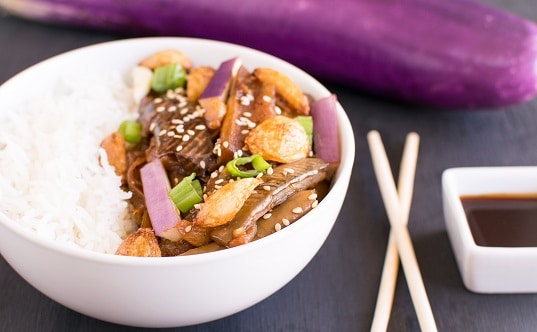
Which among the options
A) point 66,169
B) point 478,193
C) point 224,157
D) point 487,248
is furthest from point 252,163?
point 478,193

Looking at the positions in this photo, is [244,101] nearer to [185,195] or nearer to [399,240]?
[185,195]

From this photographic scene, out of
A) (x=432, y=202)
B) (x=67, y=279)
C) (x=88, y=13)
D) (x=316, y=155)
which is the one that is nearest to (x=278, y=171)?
(x=316, y=155)

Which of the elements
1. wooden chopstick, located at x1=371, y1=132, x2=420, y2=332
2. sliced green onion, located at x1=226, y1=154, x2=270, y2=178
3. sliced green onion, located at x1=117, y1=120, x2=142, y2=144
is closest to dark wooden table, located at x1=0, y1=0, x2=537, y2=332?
wooden chopstick, located at x1=371, y1=132, x2=420, y2=332

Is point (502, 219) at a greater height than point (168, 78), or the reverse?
point (168, 78)

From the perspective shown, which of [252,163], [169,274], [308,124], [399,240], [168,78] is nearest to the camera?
[169,274]

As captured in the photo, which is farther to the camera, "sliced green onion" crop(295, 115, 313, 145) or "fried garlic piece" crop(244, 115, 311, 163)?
"sliced green onion" crop(295, 115, 313, 145)

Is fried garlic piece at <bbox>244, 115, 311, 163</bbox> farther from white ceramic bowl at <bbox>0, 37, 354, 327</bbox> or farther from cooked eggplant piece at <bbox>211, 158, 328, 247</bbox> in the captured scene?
white ceramic bowl at <bbox>0, 37, 354, 327</bbox>

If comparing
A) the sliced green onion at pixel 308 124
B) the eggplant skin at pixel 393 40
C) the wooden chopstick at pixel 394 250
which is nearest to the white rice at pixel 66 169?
the sliced green onion at pixel 308 124
